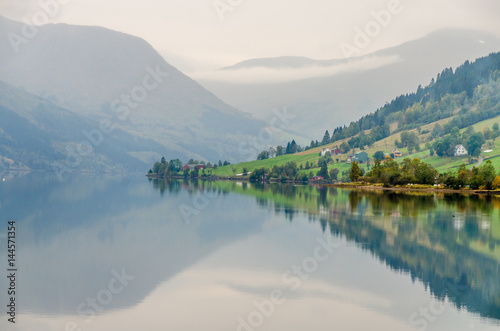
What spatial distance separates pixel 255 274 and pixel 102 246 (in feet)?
51.3

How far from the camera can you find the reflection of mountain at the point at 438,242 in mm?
33969

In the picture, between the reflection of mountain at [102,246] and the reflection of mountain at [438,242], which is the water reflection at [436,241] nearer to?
the reflection of mountain at [438,242]

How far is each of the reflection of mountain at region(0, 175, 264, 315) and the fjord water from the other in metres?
0.12

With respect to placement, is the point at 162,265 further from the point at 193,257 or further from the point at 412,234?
the point at 412,234

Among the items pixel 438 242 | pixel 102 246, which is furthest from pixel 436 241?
pixel 102 246

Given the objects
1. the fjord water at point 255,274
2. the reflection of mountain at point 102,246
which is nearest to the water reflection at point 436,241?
the fjord water at point 255,274

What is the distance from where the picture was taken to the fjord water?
2828 cm

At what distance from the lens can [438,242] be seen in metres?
50.4

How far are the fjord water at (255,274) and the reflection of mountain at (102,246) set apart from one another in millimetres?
A: 124

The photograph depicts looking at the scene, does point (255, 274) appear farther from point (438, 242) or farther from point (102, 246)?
point (438, 242)

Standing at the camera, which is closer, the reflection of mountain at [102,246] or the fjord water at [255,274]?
the fjord water at [255,274]

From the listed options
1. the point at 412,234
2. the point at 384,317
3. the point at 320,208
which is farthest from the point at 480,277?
the point at 320,208

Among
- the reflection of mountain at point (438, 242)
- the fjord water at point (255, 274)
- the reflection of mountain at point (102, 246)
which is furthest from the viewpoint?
the reflection of mountain at point (438, 242)

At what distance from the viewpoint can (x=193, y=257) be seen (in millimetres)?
43625
